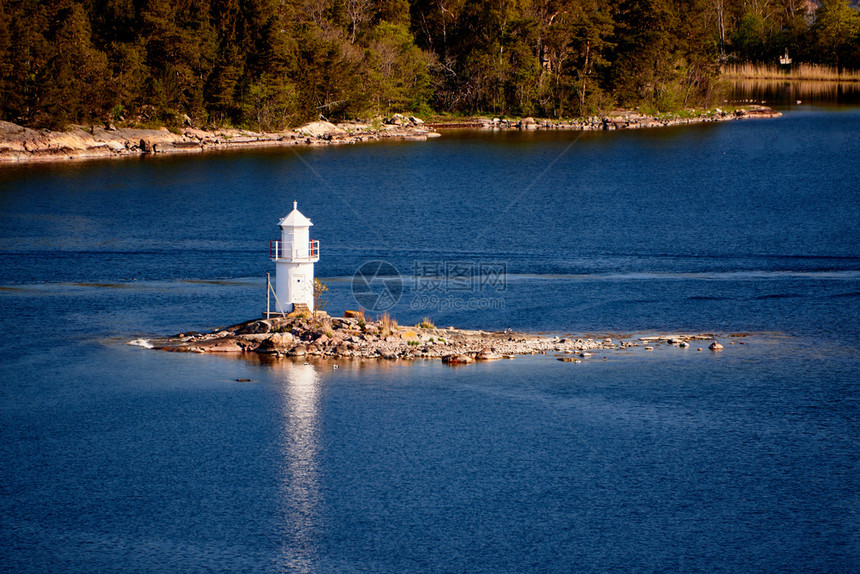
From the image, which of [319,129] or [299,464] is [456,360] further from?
[319,129]

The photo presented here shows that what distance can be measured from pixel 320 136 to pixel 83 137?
93.5 ft

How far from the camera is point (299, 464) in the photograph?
26.0 m

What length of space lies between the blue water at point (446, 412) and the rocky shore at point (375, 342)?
97 centimetres

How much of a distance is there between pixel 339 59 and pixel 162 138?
2507 cm

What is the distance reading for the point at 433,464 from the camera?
26.0 meters

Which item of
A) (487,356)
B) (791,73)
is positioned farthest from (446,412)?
(791,73)

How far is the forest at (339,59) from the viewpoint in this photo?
97000mm

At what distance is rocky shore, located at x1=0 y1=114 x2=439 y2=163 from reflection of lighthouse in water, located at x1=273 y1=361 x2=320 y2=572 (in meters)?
71.3

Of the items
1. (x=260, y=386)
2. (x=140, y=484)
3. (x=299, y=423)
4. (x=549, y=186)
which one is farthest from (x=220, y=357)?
(x=549, y=186)

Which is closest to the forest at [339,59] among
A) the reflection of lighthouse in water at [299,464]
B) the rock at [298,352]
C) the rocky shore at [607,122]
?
the rocky shore at [607,122]

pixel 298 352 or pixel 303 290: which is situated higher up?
pixel 303 290

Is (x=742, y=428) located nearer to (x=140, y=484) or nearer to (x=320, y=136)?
(x=140, y=484)

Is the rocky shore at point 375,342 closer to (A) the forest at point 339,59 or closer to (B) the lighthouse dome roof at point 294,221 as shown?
(B) the lighthouse dome roof at point 294,221

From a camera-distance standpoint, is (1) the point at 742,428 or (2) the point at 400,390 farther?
(2) the point at 400,390
